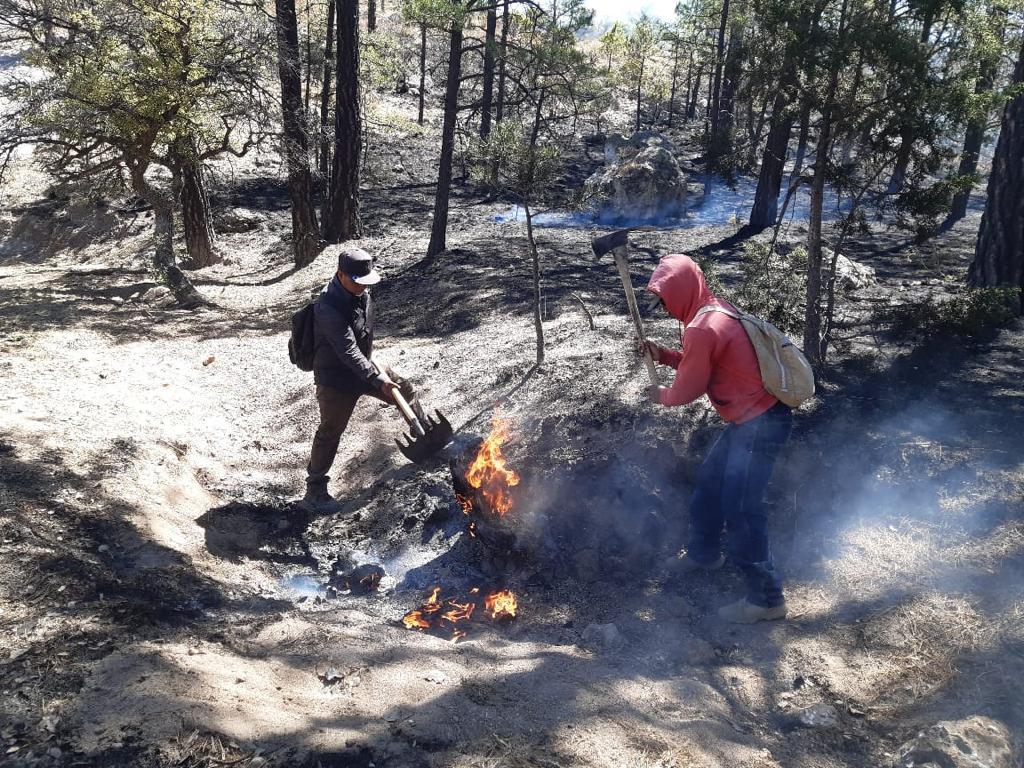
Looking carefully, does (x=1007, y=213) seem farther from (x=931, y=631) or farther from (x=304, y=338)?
(x=304, y=338)

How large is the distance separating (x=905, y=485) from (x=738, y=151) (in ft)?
10.9

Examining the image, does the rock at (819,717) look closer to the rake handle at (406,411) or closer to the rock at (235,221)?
the rake handle at (406,411)

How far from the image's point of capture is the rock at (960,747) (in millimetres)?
2959

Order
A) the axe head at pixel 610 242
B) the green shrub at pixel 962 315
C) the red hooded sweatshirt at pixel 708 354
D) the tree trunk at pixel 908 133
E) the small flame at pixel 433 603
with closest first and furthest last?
the red hooded sweatshirt at pixel 708 354 < the small flame at pixel 433 603 < the axe head at pixel 610 242 < the tree trunk at pixel 908 133 < the green shrub at pixel 962 315

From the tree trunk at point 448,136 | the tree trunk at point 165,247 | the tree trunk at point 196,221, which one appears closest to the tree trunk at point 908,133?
the tree trunk at point 448,136

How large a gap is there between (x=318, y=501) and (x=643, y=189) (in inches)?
559

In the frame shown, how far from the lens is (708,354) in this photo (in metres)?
3.86

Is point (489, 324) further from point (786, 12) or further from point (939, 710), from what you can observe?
point (939, 710)

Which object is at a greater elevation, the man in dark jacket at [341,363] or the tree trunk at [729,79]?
the tree trunk at [729,79]

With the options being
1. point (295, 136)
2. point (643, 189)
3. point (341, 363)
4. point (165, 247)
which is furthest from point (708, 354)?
point (643, 189)

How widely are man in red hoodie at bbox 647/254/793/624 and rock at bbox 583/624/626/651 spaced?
639 millimetres

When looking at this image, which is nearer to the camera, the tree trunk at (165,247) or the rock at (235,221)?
the tree trunk at (165,247)

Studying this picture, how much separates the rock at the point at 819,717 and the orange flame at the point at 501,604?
5.59 feet

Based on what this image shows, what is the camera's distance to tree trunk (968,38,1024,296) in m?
7.96
